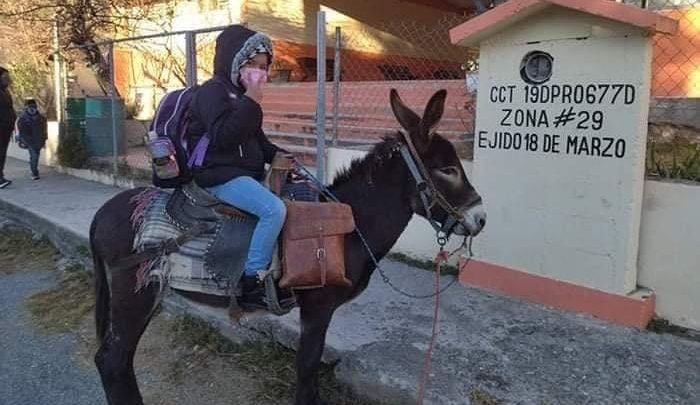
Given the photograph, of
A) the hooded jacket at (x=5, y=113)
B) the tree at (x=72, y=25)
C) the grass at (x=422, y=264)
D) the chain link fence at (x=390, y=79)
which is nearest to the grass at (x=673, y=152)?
the chain link fence at (x=390, y=79)

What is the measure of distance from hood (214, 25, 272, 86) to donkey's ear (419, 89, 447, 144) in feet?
2.73

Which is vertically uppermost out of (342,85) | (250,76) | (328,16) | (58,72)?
(328,16)

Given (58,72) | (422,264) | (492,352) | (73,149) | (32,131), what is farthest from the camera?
(58,72)

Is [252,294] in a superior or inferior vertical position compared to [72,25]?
inferior

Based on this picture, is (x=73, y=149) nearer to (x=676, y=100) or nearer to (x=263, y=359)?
(x=263, y=359)

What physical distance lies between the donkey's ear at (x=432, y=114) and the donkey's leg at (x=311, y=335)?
905 mm

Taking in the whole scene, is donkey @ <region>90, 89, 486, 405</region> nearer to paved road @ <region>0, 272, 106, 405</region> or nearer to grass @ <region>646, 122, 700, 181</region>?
paved road @ <region>0, 272, 106, 405</region>

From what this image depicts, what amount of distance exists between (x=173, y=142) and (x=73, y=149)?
915 cm

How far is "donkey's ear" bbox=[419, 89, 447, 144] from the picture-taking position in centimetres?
A: 271

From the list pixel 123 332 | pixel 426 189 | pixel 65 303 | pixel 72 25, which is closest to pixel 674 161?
pixel 426 189

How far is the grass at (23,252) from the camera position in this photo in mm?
6457

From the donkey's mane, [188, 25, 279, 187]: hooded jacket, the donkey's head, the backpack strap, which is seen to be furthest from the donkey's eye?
the backpack strap

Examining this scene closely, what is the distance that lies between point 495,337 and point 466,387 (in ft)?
2.35

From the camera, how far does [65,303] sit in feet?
17.5
